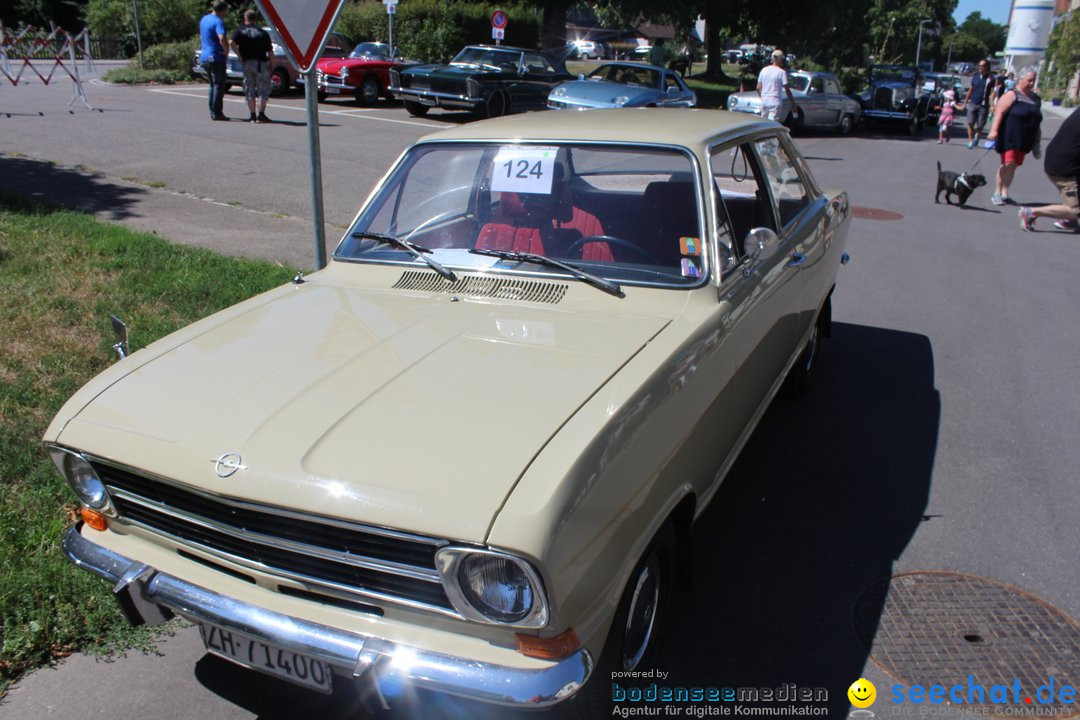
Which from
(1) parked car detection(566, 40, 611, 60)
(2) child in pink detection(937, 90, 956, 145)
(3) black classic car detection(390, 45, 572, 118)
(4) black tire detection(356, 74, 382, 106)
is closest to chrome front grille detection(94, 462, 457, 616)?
(3) black classic car detection(390, 45, 572, 118)

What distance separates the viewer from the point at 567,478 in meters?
2.21

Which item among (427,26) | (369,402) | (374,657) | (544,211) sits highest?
(427,26)

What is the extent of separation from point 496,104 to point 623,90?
3.31 m

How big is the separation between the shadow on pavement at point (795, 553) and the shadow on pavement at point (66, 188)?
22.2ft

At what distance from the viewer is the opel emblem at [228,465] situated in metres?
2.37

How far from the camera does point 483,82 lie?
1811 centimetres

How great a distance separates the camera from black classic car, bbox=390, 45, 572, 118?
59.6 feet

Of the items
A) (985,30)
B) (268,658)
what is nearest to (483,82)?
(268,658)

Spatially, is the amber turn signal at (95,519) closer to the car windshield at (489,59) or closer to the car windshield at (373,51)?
the car windshield at (489,59)

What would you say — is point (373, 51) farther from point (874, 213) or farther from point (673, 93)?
point (874, 213)

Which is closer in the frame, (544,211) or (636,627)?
(636,627)

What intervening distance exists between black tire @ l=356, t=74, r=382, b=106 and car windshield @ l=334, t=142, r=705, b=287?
59.0 ft

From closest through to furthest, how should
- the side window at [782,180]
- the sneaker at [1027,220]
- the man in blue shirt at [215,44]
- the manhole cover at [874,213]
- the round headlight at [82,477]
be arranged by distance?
the round headlight at [82,477]
the side window at [782,180]
the sneaker at [1027,220]
the manhole cover at [874,213]
the man in blue shirt at [215,44]

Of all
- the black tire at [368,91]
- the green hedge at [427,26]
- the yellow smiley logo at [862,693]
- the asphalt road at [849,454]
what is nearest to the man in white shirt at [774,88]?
the asphalt road at [849,454]
